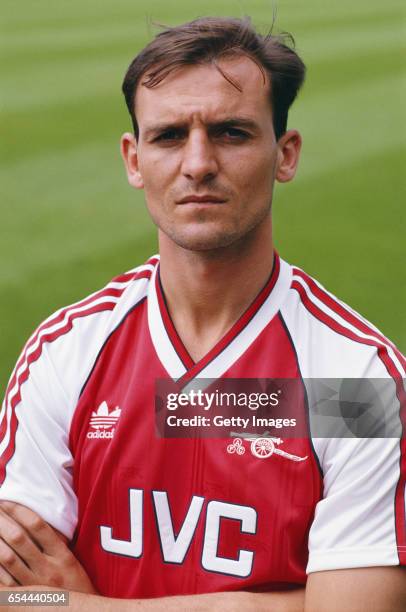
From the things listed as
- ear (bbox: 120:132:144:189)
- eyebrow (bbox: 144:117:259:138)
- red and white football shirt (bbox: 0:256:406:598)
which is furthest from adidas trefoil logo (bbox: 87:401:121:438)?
eyebrow (bbox: 144:117:259:138)

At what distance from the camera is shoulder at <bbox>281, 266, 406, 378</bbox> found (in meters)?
2.37

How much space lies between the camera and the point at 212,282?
2545 mm

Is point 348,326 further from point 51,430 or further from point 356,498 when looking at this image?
point 51,430

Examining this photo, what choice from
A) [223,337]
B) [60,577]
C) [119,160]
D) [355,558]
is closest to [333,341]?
[223,337]

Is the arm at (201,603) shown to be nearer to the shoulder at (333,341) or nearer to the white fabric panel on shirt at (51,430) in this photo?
the white fabric panel on shirt at (51,430)

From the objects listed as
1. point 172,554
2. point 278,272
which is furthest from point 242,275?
point 172,554

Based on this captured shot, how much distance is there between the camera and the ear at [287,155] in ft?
8.61

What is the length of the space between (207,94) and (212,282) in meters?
0.51

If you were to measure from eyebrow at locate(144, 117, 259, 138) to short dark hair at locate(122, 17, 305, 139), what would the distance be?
100mm

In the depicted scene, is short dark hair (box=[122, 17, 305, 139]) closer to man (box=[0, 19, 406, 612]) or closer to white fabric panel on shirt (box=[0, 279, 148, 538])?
man (box=[0, 19, 406, 612])

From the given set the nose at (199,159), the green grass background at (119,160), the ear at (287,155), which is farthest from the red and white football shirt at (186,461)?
the green grass background at (119,160)

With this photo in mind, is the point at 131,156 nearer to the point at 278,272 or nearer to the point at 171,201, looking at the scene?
the point at 171,201

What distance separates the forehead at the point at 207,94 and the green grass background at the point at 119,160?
2.45 m

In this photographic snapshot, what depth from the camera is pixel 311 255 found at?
555cm
